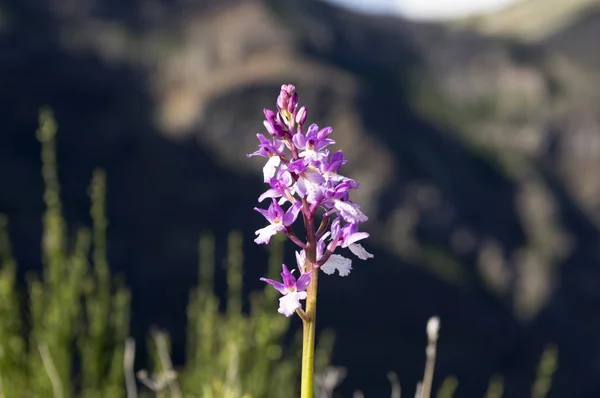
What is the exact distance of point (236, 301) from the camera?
354 centimetres

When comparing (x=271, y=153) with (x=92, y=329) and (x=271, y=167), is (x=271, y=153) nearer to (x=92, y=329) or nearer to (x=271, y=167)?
(x=271, y=167)

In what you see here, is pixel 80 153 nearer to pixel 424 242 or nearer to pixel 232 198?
pixel 232 198

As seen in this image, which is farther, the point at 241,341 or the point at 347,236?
the point at 241,341

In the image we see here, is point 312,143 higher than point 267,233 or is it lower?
higher

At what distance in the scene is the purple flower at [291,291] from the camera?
1093 mm

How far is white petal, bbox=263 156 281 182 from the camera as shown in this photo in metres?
1.17

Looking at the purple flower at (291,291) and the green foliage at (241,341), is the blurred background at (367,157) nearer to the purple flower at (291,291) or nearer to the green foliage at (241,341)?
the green foliage at (241,341)

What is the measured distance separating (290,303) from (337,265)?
12cm

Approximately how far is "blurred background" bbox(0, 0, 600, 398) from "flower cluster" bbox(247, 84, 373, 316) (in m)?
19.0

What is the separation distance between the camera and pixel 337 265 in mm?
1171

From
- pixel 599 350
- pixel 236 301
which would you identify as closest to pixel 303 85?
pixel 599 350

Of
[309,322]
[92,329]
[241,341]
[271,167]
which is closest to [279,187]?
[271,167]

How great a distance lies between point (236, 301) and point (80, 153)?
2852cm

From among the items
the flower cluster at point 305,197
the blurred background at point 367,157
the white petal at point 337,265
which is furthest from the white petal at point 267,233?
the blurred background at point 367,157
